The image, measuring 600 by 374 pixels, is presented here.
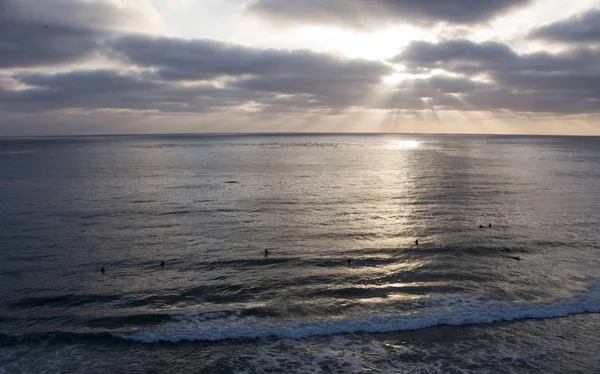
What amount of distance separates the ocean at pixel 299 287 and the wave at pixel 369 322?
0.13 metres

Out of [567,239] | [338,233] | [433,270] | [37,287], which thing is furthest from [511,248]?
[37,287]

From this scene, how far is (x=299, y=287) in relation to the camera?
107 ft

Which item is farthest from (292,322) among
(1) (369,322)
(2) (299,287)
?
(2) (299,287)

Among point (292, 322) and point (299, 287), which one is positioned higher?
point (299, 287)

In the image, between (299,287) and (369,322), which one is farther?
(299,287)

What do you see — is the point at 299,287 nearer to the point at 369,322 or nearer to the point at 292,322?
the point at 292,322

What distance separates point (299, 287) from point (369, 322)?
693cm

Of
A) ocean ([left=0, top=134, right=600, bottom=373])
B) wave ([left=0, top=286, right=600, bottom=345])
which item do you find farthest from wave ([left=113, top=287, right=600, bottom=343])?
Answer: ocean ([left=0, top=134, right=600, bottom=373])

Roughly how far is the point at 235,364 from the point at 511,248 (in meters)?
30.7

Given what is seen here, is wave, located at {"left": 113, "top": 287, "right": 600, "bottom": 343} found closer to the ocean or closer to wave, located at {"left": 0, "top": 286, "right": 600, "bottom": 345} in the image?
wave, located at {"left": 0, "top": 286, "right": 600, "bottom": 345}

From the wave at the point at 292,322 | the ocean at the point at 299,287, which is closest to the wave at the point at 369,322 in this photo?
the wave at the point at 292,322

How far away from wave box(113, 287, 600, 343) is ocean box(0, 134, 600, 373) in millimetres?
126

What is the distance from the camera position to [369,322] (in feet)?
90.0

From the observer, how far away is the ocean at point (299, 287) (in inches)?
945
